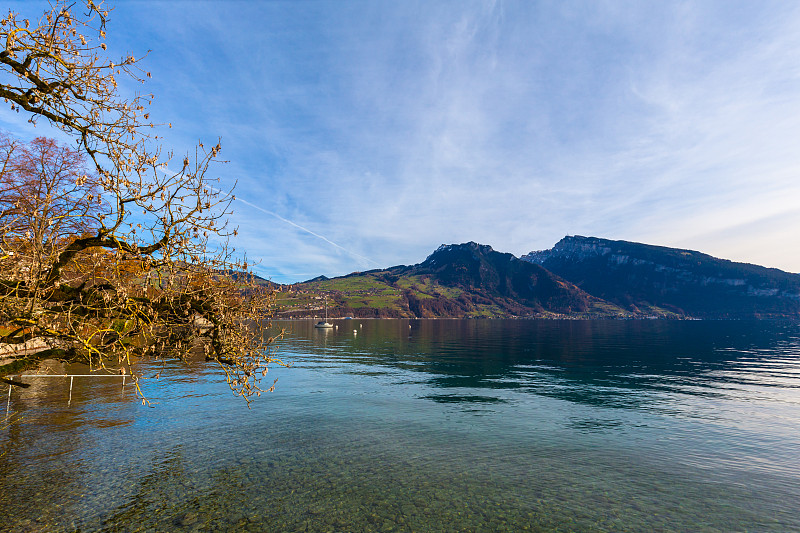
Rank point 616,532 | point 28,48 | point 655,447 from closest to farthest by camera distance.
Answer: point 28,48, point 616,532, point 655,447

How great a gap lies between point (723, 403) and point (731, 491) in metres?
28.3

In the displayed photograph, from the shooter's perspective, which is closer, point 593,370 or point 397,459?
point 397,459

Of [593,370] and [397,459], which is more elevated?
[397,459]

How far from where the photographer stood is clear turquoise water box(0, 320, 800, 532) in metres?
16.5

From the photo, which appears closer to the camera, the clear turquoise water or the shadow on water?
the clear turquoise water

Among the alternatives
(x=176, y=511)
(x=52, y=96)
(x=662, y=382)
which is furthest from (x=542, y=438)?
(x=662, y=382)

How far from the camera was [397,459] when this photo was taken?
2345 cm

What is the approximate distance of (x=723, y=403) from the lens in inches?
1642

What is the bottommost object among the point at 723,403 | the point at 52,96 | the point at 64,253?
the point at 723,403

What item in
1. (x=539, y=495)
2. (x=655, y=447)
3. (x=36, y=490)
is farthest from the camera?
(x=655, y=447)

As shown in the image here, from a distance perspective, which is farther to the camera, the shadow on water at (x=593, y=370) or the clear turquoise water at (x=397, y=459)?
the shadow on water at (x=593, y=370)

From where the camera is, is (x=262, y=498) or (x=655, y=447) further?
(x=655, y=447)

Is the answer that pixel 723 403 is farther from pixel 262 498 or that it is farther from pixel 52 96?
pixel 52 96

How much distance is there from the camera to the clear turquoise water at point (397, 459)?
16516mm
